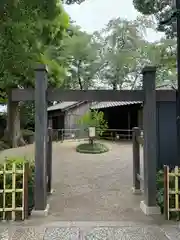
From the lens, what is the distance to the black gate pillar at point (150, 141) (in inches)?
197

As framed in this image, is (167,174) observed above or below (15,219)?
above

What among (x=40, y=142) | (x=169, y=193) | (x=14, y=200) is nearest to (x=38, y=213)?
(x=14, y=200)

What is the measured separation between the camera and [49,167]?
6.87 m

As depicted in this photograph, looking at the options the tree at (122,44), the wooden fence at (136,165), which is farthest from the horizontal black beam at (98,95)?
the tree at (122,44)

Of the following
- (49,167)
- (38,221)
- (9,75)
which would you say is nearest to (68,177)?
(49,167)

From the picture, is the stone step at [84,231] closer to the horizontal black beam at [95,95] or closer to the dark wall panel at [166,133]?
the horizontal black beam at [95,95]

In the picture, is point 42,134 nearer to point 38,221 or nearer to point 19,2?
point 38,221

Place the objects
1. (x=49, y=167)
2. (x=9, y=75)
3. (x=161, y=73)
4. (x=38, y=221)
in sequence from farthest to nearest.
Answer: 1. (x=161, y=73)
2. (x=9, y=75)
3. (x=49, y=167)
4. (x=38, y=221)

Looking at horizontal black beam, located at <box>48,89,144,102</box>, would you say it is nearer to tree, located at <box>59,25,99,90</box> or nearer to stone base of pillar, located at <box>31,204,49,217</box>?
stone base of pillar, located at <box>31,204,49,217</box>

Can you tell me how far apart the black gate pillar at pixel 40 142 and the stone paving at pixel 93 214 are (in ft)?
1.13

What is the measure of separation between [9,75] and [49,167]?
19.4 ft

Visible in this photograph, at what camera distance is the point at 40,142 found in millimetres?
5055

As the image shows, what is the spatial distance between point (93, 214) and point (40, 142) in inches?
68.1

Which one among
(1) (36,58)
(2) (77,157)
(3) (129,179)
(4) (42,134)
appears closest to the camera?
(4) (42,134)
